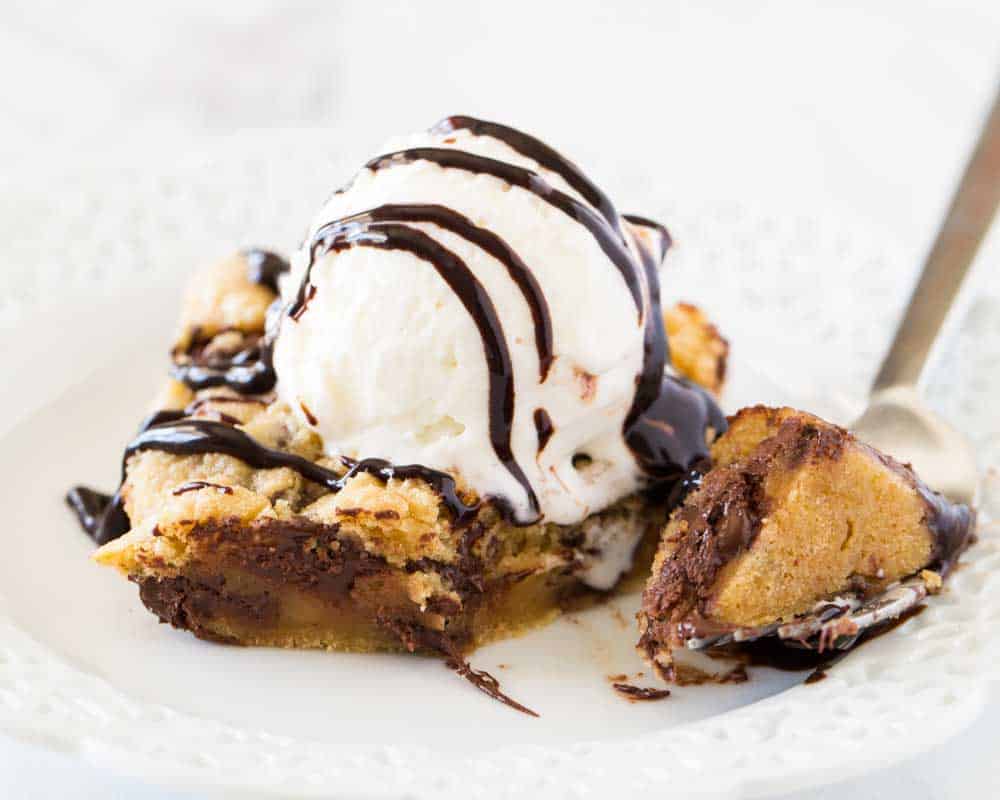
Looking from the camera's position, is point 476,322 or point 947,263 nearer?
point 476,322

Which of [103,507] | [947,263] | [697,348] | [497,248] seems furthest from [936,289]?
[103,507]

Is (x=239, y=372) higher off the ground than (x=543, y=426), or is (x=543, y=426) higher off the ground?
(x=543, y=426)

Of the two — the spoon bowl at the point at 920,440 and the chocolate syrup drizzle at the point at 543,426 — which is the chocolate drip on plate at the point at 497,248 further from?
the spoon bowl at the point at 920,440

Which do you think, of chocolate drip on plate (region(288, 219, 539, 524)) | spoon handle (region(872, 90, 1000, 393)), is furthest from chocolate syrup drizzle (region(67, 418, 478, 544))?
spoon handle (region(872, 90, 1000, 393))

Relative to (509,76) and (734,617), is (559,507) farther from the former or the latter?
(509,76)

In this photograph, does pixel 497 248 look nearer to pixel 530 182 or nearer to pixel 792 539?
pixel 530 182

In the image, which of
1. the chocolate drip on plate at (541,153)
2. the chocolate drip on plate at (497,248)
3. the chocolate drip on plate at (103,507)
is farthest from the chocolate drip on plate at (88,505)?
the chocolate drip on plate at (541,153)

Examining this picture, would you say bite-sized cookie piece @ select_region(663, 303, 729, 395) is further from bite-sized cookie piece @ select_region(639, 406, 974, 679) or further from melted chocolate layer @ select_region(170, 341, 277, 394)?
melted chocolate layer @ select_region(170, 341, 277, 394)
